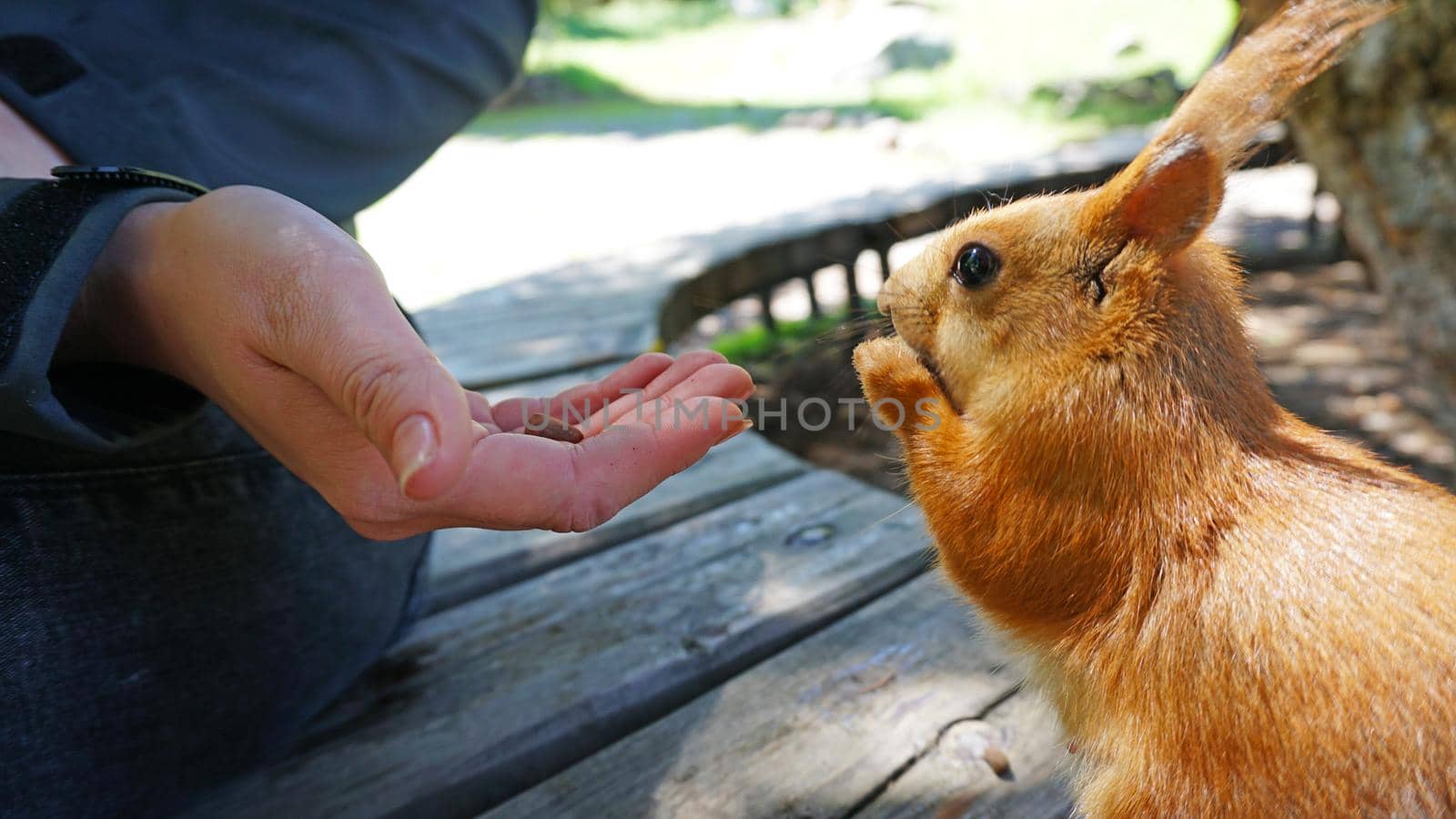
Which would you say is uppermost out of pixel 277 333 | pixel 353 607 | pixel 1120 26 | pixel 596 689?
pixel 1120 26

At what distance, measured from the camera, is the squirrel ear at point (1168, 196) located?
0.78 m

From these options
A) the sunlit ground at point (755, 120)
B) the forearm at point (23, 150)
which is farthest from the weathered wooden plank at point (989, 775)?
the sunlit ground at point (755, 120)

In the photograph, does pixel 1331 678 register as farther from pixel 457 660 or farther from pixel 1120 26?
pixel 1120 26

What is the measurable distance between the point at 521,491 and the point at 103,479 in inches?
15.4

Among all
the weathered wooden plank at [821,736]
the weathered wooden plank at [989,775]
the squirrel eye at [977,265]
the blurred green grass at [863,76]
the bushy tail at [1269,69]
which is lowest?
the weathered wooden plank at [989,775]

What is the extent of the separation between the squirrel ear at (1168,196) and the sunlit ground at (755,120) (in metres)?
2.70

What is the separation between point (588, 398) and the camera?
0.94 meters

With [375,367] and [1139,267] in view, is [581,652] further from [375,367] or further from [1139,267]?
[1139,267]

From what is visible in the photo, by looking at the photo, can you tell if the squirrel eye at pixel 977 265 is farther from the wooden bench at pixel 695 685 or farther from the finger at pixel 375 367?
the finger at pixel 375 367

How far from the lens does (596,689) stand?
983 millimetres

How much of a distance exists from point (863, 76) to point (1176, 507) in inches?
502

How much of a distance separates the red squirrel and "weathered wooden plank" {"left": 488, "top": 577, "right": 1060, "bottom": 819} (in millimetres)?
107

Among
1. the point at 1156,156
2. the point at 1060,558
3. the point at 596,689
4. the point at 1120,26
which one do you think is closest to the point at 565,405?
the point at 596,689

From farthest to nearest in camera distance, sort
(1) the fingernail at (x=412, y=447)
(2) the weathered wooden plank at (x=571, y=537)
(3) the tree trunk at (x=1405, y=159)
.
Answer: (3) the tree trunk at (x=1405, y=159) → (2) the weathered wooden plank at (x=571, y=537) → (1) the fingernail at (x=412, y=447)
